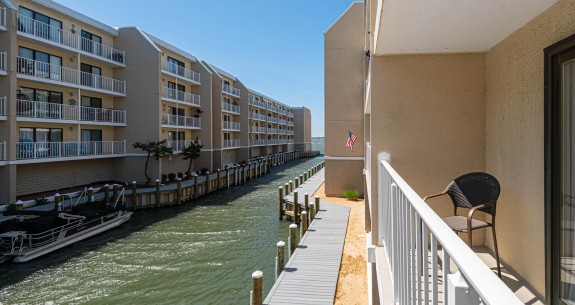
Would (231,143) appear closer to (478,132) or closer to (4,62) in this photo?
(4,62)

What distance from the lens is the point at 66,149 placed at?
63.2 feet

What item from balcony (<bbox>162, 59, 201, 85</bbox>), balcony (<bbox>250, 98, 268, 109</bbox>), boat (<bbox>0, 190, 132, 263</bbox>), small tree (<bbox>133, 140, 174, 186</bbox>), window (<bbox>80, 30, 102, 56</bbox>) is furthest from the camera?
balcony (<bbox>250, 98, 268, 109</bbox>)

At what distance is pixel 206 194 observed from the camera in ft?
81.4

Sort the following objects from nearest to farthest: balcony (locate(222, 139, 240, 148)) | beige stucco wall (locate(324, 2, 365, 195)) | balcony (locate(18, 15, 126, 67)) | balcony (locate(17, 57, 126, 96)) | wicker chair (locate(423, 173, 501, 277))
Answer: wicker chair (locate(423, 173, 501, 277)), balcony (locate(17, 57, 126, 96)), balcony (locate(18, 15, 126, 67)), beige stucco wall (locate(324, 2, 365, 195)), balcony (locate(222, 139, 240, 148))

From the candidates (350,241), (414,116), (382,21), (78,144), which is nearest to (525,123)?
(414,116)

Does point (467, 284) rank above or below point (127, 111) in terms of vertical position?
below

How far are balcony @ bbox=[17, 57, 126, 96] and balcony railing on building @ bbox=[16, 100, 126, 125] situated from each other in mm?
1208

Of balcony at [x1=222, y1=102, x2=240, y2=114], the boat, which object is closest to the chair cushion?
the boat

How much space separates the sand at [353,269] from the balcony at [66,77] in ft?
55.5

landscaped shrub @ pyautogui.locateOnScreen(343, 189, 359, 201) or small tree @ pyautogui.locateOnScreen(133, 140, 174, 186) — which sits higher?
small tree @ pyautogui.locateOnScreen(133, 140, 174, 186)

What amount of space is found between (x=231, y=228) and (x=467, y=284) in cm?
1575

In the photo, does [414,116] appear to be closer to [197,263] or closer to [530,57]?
[530,57]

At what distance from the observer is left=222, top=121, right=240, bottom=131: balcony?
35362mm

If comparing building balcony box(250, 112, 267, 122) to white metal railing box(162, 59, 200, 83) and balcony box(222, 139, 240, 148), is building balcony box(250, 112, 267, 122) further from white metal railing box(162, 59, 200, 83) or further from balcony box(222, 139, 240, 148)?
white metal railing box(162, 59, 200, 83)
